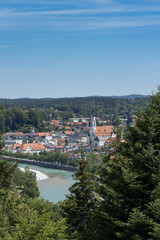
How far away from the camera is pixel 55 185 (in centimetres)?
2642

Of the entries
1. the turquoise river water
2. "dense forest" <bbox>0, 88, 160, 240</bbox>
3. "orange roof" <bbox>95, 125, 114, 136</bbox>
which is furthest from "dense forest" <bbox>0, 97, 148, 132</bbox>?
"dense forest" <bbox>0, 88, 160, 240</bbox>

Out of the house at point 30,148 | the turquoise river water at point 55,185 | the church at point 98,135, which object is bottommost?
the turquoise river water at point 55,185

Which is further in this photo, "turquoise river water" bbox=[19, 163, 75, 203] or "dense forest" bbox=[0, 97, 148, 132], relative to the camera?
"dense forest" bbox=[0, 97, 148, 132]

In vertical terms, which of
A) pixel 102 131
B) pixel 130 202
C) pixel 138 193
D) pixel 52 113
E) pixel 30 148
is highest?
pixel 52 113

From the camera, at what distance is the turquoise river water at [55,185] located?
22.0 meters

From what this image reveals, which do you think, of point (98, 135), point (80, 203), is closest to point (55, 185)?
point (80, 203)

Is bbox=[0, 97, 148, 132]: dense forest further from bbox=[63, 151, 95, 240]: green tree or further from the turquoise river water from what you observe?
bbox=[63, 151, 95, 240]: green tree

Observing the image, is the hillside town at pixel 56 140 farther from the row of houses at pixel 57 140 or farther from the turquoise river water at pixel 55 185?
the turquoise river water at pixel 55 185

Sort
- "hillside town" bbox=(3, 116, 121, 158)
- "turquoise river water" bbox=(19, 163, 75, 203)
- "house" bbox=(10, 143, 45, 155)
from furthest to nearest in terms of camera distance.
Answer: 1. "hillside town" bbox=(3, 116, 121, 158)
2. "house" bbox=(10, 143, 45, 155)
3. "turquoise river water" bbox=(19, 163, 75, 203)

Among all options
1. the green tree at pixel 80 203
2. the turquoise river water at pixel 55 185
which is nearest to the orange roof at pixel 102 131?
the turquoise river water at pixel 55 185

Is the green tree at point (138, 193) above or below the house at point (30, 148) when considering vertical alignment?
above

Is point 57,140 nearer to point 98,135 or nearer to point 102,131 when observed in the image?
point 98,135

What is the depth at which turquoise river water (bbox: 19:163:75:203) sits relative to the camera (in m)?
22.0

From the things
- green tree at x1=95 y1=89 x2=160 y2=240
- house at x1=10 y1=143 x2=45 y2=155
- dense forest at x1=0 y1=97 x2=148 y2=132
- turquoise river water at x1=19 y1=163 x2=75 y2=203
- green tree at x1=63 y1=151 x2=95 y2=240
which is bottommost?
turquoise river water at x1=19 y1=163 x2=75 y2=203
